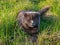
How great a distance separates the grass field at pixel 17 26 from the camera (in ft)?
18.5

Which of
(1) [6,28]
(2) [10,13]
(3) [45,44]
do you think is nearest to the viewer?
(3) [45,44]

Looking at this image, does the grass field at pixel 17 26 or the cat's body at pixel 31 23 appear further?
the cat's body at pixel 31 23

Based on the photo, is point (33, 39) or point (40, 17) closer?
point (33, 39)

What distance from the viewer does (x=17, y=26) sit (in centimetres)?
607

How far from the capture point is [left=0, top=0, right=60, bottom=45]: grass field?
18.5ft

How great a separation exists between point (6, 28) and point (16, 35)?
0.87ft

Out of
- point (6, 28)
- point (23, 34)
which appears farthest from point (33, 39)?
point (6, 28)

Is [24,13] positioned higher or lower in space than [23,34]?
higher

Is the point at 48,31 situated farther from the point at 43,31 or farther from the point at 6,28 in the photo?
the point at 6,28

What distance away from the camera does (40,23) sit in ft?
20.5

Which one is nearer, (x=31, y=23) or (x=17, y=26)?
(x=31, y=23)

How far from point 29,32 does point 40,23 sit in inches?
14.7

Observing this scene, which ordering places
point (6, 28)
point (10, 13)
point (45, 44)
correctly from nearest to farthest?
point (45, 44)
point (6, 28)
point (10, 13)

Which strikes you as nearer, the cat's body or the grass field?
the grass field
